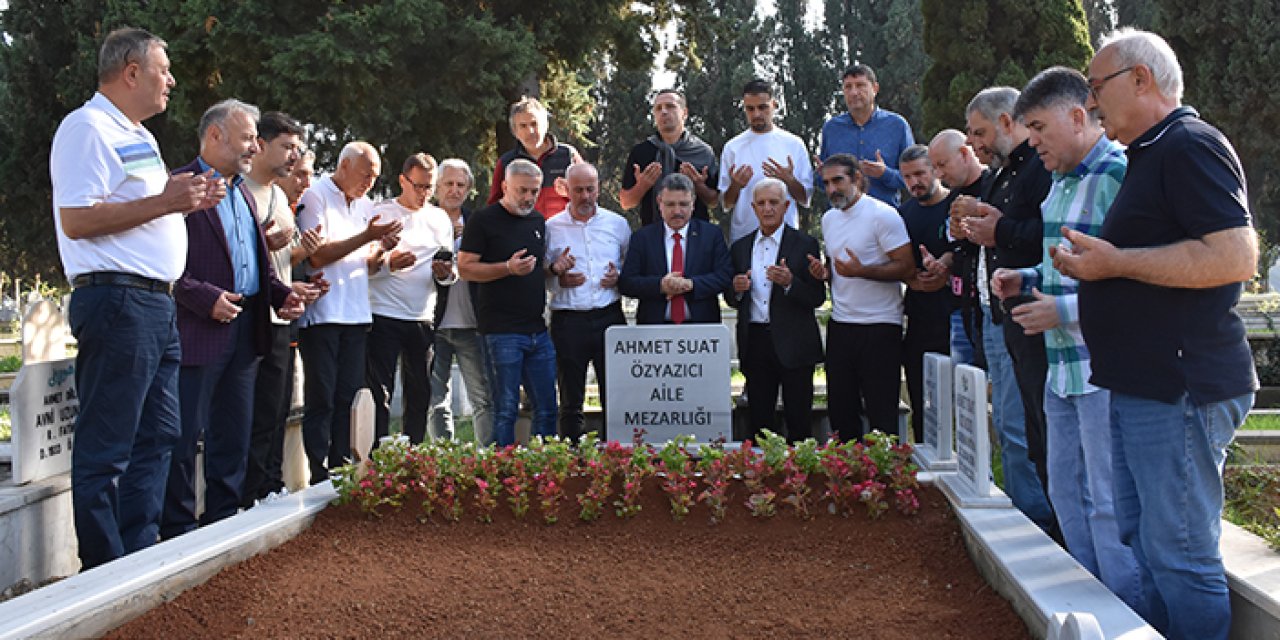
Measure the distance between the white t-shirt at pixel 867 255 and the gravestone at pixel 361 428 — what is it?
2993mm

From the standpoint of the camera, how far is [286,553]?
4152mm

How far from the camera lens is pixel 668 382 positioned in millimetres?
6383

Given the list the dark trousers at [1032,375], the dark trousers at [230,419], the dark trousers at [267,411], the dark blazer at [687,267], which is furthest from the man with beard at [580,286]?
the dark trousers at [1032,375]

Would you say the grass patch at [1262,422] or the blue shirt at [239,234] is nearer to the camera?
the blue shirt at [239,234]

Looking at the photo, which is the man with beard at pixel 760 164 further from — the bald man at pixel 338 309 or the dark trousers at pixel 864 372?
the bald man at pixel 338 309

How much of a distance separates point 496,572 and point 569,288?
328 centimetres

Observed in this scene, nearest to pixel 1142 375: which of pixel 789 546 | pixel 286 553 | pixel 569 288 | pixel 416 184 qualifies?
pixel 789 546

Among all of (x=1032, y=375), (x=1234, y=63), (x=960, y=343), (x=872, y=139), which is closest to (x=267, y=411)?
(x=960, y=343)

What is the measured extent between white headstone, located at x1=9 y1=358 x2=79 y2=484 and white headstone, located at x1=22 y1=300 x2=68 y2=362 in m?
0.25

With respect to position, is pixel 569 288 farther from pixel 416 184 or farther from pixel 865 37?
pixel 865 37

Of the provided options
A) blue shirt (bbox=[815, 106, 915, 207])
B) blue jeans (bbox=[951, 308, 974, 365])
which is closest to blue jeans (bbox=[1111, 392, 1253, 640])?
blue jeans (bbox=[951, 308, 974, 365])

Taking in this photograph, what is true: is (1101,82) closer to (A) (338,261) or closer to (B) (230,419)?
(B) (230,419)

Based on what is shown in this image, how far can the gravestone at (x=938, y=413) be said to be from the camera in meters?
4.88

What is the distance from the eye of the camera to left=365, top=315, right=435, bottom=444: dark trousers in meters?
6.66
